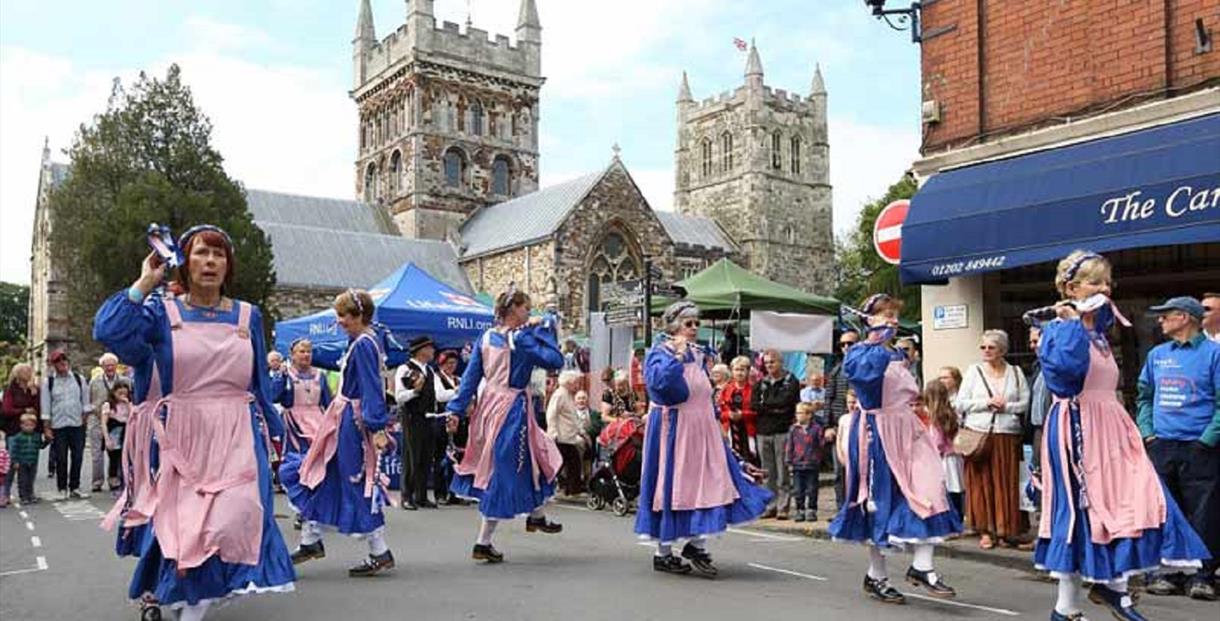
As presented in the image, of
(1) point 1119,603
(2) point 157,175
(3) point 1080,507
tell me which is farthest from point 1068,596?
(2) point 157,175

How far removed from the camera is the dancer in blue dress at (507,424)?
27.5ft

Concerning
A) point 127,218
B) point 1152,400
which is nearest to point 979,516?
point 1152,400

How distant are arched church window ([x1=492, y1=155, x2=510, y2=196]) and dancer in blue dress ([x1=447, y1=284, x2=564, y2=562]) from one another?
54.8 metres

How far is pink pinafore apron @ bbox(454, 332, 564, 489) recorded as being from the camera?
849 centimetres

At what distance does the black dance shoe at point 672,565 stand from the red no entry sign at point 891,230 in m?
5.78

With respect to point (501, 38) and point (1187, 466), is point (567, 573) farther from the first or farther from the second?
point (501, 38)

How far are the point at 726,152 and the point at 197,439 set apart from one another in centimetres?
7721

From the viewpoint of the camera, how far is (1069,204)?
1072 cm

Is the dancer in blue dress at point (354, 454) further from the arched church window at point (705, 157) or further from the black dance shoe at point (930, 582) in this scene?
the arched church window at point (705, 157)

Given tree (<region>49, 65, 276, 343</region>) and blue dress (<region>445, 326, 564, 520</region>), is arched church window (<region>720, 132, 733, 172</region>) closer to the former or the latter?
tree (<region>49, 65, 276, 343</region>)

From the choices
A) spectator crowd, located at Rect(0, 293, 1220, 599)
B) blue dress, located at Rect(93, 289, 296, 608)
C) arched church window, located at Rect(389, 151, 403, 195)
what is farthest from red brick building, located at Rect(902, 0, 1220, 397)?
arched church window, located at Rect(389, 151, 403, 195)

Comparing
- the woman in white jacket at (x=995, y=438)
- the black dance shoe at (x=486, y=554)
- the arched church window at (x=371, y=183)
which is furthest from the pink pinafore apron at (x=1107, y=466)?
the arched church window at (x=371, y=183)

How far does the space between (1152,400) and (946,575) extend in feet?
6.36

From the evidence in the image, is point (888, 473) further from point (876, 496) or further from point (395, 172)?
point (395, 172)
